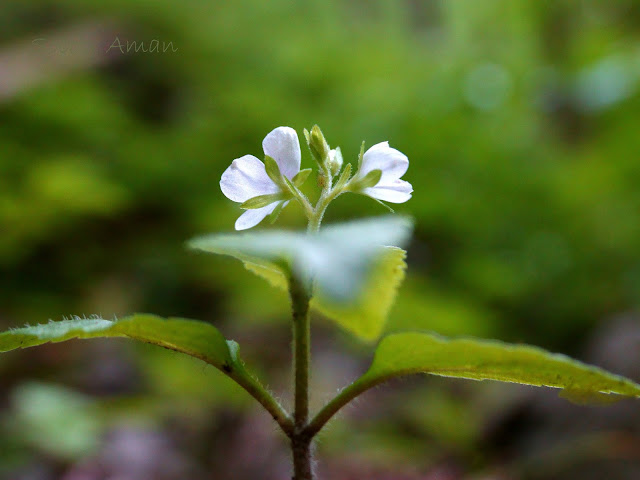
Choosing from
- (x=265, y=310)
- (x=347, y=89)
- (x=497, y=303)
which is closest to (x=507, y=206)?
(x=497, y=303)

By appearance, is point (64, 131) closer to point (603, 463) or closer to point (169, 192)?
point (169, 192)

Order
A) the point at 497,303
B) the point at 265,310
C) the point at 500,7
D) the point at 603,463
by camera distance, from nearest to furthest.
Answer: the point at 603,463
the point at 265,310
the point at 497,303
the point at 500,7

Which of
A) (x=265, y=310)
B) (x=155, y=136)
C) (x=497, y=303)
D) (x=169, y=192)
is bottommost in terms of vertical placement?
(x=265, y=310)

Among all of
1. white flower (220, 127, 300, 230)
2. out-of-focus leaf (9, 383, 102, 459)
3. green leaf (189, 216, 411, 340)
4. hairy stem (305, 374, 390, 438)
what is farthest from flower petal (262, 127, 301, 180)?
out-of-focus leaf (9, 383, 102, 459)

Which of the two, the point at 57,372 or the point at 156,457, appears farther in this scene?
the point at 57,372

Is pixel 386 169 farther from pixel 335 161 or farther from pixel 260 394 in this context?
pixel 260 394

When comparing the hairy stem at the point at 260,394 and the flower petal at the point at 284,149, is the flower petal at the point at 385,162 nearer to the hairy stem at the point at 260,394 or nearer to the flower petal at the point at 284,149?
the flower petal at the point at 284,149

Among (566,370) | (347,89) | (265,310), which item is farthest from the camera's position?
(347,89)

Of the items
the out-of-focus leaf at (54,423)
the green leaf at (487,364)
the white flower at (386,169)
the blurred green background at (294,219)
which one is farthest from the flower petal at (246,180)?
the out-of-focus leaf at (54,423)
